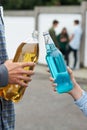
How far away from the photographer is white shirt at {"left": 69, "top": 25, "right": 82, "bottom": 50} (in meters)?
17.9

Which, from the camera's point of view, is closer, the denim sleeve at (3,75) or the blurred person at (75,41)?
the denim sleeve at (3,75)

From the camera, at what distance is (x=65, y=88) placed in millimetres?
2412

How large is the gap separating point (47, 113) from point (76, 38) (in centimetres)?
854

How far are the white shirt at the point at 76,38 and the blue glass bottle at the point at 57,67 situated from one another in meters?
15.5

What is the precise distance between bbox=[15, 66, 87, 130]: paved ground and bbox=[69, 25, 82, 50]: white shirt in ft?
16.9

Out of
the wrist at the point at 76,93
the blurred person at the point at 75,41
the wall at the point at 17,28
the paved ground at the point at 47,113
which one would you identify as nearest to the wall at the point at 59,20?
the blurred person at the point at 75,41

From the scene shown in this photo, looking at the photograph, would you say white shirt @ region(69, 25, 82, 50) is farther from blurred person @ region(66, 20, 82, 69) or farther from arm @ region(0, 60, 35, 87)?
arm @ region(0, 60, 35, 87)

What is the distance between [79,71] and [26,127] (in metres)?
9.40

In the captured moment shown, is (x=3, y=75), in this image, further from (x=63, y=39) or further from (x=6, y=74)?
(x=63, y=39)

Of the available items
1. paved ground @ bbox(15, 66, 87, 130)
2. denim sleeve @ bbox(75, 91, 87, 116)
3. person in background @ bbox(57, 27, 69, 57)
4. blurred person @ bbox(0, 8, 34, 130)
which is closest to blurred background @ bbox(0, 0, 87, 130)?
paved ground @ bbox(15, 66, 87, 130)

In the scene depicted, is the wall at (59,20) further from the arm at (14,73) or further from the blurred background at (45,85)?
the arm at (14,73)

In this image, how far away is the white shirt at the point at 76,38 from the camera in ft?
58.7

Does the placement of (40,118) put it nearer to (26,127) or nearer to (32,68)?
(26,127)

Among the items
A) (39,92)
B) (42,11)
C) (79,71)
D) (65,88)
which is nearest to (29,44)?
(65,88)
